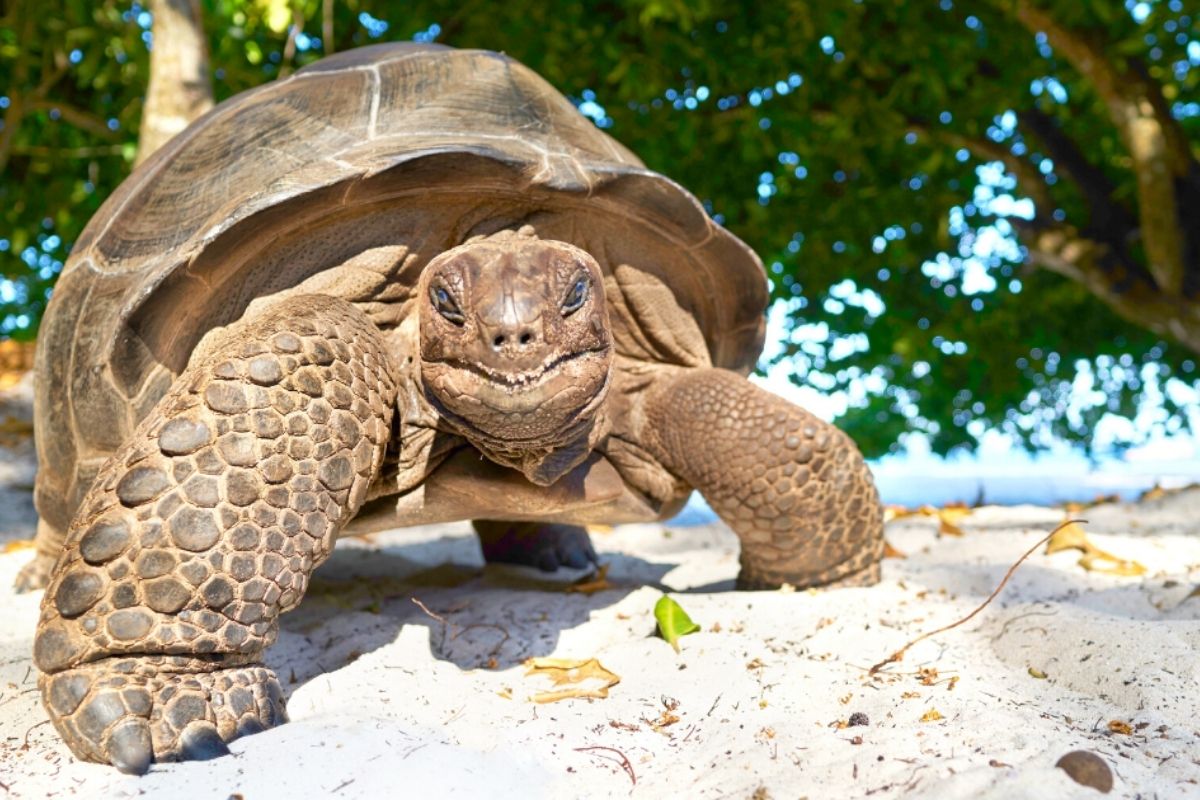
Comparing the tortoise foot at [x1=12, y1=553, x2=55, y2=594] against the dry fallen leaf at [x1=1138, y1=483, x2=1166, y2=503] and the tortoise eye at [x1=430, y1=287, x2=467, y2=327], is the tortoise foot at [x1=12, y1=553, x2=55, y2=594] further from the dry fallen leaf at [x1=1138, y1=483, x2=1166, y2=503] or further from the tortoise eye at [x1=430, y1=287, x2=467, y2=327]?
the dry fallen leaf at [x1=1138, y1=483, x2=1166, y2=503]

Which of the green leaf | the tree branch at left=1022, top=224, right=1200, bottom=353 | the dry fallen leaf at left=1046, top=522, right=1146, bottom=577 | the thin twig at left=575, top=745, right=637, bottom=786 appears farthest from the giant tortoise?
the tree branch at left=1022, top=224, right=1200, bottom=353

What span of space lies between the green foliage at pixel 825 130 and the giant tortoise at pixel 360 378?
224cm

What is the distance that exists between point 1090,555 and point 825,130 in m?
4.33

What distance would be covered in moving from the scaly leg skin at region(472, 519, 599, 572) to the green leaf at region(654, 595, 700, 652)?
1287 millimetres

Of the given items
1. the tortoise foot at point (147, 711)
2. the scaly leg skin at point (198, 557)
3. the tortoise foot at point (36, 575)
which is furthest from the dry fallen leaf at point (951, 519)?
the tortoise foot at point (36, 575)

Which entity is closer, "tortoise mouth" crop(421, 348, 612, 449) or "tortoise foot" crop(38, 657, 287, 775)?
"tortoise foot" crop(38, 657, 287, 775)

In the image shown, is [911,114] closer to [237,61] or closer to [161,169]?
[237,61]

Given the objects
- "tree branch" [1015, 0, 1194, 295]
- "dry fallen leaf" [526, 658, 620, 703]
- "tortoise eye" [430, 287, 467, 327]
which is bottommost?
"dry fallen leaf" [526, 658, 620, 703]

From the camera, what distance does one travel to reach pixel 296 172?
8.26 ft

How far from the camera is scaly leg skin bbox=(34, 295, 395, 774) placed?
185 cm

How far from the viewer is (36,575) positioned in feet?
11.1

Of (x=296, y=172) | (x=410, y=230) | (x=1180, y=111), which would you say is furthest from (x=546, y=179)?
(x=1180, y=111)

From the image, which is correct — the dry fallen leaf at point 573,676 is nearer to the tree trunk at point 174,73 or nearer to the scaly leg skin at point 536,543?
the scaly leg skin at point 536,543

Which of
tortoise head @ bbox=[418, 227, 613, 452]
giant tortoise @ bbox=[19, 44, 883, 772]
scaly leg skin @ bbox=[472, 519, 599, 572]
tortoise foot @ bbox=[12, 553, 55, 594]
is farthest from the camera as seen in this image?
scaly leg skin @ bbox=[472, 519, 599, 572]
